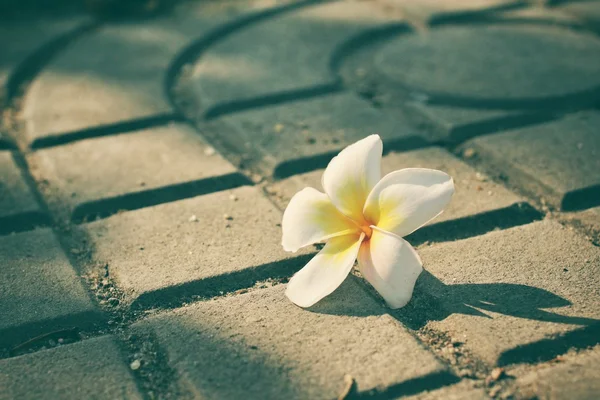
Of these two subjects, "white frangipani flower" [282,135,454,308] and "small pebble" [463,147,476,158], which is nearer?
"white frangipani flower" [282,135,454,308]

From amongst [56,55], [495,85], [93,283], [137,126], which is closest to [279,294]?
[93,283]

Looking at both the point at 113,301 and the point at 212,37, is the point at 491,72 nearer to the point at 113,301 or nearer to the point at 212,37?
the point at 212,37

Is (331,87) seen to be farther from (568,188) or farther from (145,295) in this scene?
(145,295)

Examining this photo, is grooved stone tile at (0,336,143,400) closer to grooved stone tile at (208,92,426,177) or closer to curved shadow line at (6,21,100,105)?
grooved stone tile at (208,92,426,177)

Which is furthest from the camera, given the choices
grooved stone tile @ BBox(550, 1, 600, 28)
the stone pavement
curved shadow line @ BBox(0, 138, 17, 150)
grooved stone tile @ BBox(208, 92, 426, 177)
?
grooved stone tile @ BBox(550, 1, 600, 28)

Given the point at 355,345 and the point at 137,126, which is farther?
the point at 137,126

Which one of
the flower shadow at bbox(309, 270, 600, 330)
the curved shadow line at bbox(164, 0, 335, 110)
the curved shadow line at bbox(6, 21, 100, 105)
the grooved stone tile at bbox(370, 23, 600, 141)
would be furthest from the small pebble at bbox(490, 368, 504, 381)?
the curved shadow line at bbox(6, 21, 100, 105)
